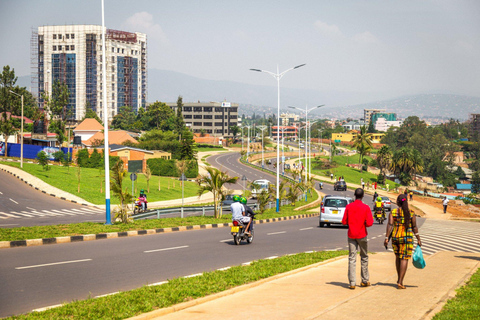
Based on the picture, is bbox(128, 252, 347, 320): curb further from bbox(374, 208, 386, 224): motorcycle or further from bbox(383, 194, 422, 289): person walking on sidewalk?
bbox(374, 208, 386, 224): motorcycle

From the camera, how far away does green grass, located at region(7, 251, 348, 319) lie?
745 centimetres

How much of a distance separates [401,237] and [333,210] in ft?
54.8

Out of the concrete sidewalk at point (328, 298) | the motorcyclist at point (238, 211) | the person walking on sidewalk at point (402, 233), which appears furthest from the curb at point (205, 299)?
the motorcyclist at point (238, 211)

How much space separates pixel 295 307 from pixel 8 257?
8082 millimetres

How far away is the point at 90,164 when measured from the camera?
70688 mm

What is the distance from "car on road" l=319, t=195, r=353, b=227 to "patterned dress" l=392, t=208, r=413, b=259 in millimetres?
16209

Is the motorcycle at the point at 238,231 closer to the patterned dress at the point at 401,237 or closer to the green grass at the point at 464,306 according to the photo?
the patterned dress at the point at 401,237

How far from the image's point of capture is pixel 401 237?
382 inches

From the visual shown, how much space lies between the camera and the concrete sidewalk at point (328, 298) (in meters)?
7.62

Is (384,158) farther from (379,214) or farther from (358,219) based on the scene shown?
(358,219)

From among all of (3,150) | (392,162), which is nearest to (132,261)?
(3,150)

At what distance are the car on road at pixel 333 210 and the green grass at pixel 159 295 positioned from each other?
14128 millimetres

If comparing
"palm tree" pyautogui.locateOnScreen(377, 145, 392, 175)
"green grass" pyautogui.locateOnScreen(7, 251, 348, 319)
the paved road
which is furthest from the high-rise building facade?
"green grass" pyautogui.locateOnScreen(7, 251, 348, 319)

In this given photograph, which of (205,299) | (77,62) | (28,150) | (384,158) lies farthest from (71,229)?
(77,62)
